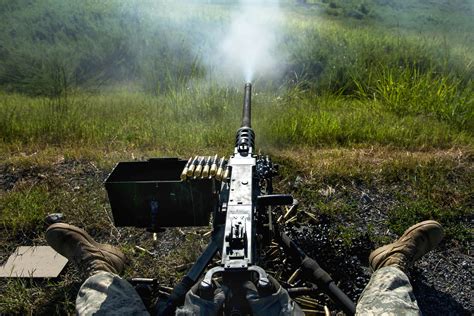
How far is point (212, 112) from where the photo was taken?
720 cm

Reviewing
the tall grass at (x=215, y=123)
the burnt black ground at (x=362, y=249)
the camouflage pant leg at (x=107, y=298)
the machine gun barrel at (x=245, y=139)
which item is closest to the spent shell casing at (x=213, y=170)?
the machine gun barrel at (x=245, y=139)

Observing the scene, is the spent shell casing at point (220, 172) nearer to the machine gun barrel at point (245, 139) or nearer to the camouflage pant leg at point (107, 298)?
the machine gun barrel at point (245, 139)

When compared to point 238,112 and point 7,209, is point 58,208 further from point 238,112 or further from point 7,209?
point 238,112

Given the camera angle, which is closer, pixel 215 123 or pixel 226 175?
pixel 226 175

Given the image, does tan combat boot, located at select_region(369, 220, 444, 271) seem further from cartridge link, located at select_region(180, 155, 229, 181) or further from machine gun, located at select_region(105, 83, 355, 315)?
cartridge link, located at select_region(180, 155, 229, 181)

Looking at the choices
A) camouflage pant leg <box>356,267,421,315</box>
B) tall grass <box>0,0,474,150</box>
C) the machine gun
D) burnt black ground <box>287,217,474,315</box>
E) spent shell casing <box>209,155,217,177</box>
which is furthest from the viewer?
tall grass <box>0,0,474,150</box>

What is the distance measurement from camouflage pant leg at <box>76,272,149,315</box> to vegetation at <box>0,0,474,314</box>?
21.2 inches

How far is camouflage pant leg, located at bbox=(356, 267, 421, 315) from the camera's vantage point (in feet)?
8.87

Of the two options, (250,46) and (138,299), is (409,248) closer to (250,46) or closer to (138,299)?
(138,299)

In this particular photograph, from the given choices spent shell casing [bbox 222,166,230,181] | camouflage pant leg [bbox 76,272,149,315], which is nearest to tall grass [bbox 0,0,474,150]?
spent shell casing [bbox 222,166,230,181]

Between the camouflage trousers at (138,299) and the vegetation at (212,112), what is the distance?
0.57 meters

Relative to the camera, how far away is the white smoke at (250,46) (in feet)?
30.1

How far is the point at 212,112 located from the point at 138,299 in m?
4.49

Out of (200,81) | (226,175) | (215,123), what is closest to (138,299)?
(226,175)
